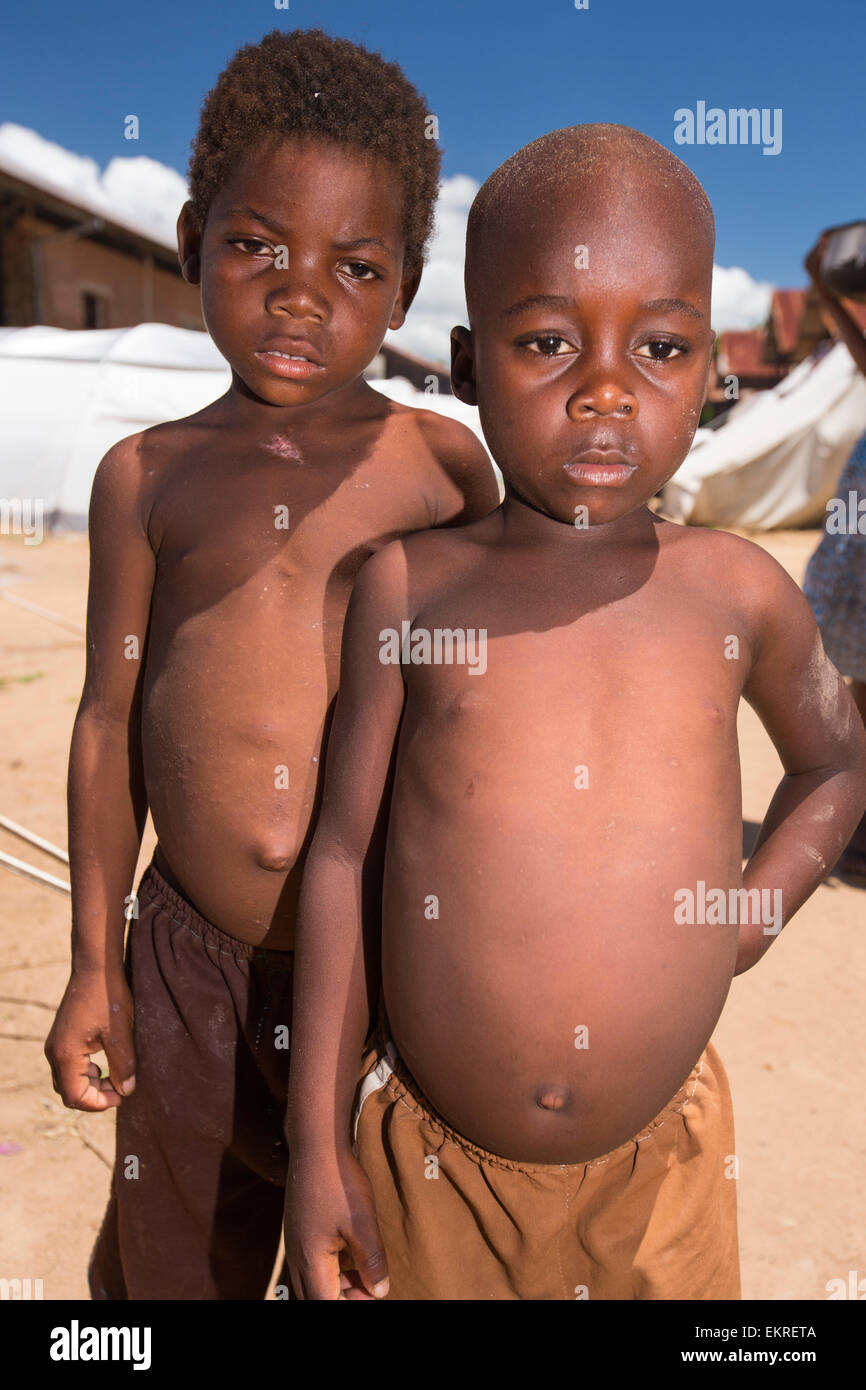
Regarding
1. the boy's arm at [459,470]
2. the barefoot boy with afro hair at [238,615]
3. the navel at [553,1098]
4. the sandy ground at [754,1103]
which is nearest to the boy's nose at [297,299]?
the barefoot boy with afro hair at [238,615]

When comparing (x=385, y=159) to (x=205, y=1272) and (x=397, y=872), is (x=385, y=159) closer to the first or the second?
(x=397, y=872)

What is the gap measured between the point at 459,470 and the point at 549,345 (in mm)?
411

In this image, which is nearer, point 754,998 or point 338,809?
point 338,809

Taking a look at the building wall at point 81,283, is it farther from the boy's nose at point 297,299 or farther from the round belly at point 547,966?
the round belly at point 547,966

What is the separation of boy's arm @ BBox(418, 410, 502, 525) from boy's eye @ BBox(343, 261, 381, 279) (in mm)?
231

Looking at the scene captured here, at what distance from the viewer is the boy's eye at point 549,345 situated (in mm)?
1085

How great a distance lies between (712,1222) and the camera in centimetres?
125

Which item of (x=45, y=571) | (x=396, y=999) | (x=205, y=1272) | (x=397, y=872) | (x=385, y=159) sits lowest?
(x=205, y=1272)

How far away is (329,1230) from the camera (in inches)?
45.4

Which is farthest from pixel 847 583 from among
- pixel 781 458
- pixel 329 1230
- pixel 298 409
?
pixel 781 458

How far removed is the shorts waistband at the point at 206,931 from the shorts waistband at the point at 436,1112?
0.76ft

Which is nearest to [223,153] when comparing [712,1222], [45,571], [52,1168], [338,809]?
[338,809]

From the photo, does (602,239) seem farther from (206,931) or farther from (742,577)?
(206,931)

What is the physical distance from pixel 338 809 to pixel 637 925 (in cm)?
36
